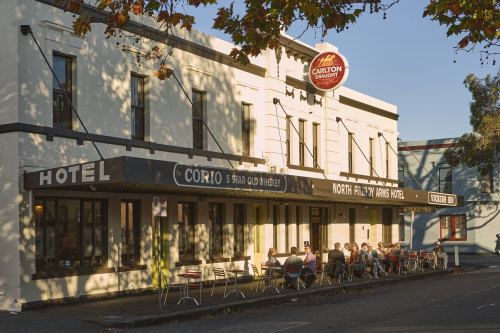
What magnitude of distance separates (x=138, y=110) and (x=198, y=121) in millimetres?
2860

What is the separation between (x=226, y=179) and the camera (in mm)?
17766

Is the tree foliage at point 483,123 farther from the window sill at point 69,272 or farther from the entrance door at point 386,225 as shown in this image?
the window sill at point 69,272

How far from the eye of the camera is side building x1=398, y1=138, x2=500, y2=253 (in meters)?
48.1

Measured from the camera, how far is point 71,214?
17562 millimetres

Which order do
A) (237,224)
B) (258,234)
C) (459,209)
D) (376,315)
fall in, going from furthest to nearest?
(459,209)
(258,234)
(237,224)
(376,315)

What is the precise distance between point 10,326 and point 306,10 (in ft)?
29.7

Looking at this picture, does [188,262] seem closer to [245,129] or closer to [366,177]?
[245,129]

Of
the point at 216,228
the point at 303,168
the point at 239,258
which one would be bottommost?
the point at 239,258

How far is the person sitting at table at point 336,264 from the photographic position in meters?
24.1

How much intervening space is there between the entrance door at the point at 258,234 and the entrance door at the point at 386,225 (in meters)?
12.3

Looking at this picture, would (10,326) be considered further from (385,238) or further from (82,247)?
(385,238)

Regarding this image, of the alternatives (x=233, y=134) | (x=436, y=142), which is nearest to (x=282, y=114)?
(x=233, y=134)

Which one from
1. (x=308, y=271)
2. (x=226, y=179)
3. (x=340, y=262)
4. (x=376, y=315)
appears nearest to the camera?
(x=376, y=315)

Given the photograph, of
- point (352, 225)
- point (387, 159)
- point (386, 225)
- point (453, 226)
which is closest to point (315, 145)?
point (352, 225)
